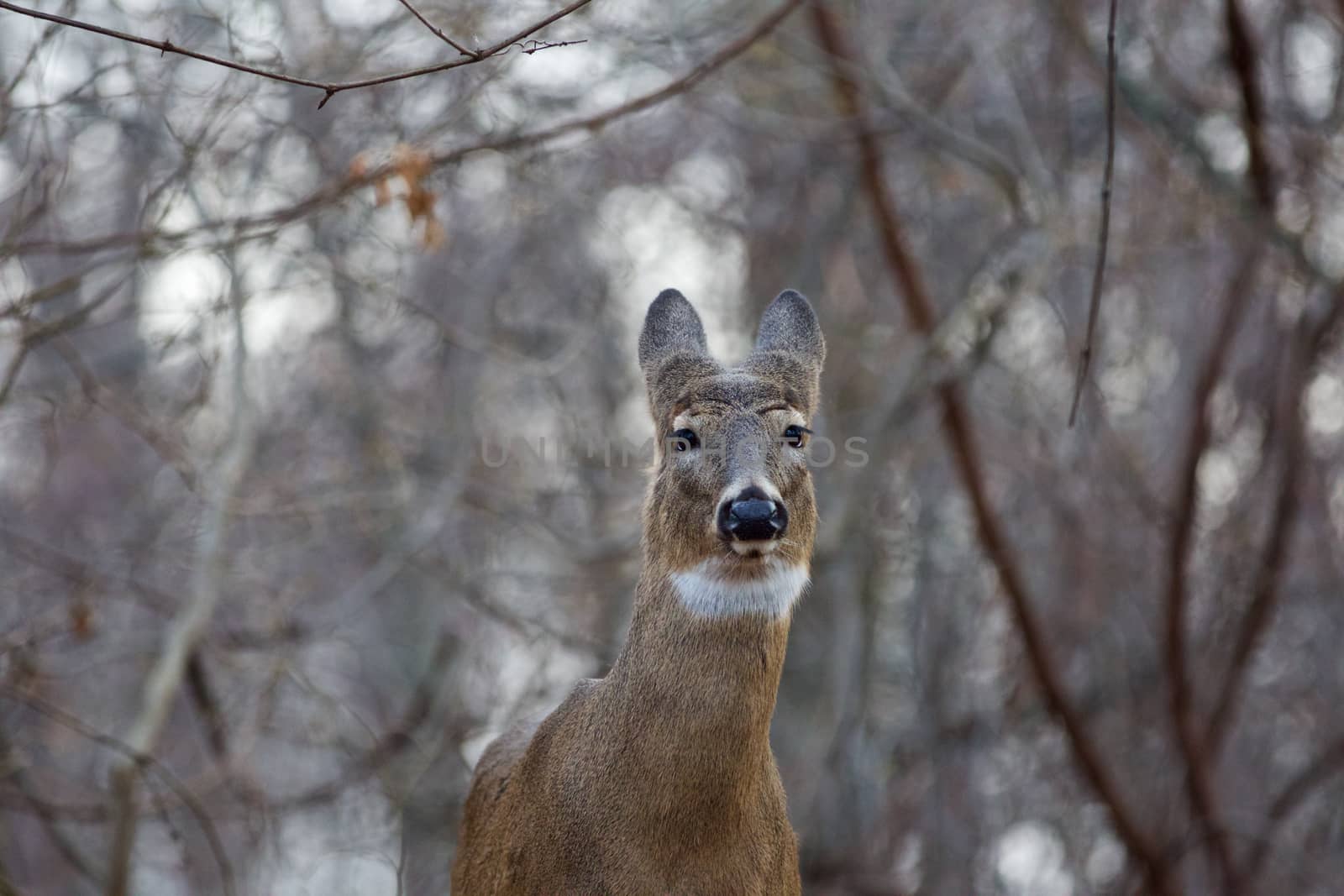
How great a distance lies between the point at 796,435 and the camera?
15.0ft

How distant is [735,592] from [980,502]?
18.4ft

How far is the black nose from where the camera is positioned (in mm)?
3979

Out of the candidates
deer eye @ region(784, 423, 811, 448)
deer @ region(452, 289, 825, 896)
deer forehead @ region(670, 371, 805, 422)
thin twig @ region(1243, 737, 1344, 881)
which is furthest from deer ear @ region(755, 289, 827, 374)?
thin twig @ region(1243, 737, 1344, 881)

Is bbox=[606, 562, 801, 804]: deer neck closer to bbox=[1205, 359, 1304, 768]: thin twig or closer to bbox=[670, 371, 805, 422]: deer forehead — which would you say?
bbox=[670, 371, 805, 422]: deer forehead

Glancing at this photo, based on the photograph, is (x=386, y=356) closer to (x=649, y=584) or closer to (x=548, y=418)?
(x=548, y=418)

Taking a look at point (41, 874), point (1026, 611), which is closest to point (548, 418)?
point (1026, 611)

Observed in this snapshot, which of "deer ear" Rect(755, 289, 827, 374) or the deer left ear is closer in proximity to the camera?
the deer left ear

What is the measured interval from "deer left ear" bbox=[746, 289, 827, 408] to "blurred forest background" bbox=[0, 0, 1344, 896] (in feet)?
7.67

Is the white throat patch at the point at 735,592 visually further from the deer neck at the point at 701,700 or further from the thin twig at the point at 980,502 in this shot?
the thin twig at the point at 980,502

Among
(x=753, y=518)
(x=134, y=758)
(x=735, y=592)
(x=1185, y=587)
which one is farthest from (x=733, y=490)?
(x=1185, y=587)

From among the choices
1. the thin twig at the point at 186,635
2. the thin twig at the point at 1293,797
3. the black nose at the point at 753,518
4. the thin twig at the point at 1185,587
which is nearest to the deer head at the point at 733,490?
the black nose at the point at 753,518

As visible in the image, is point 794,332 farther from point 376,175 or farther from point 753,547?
point 376,175

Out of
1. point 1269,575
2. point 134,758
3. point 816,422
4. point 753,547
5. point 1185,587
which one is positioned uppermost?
point 816,422

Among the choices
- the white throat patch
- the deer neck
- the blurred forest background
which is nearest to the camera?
the deer neck
